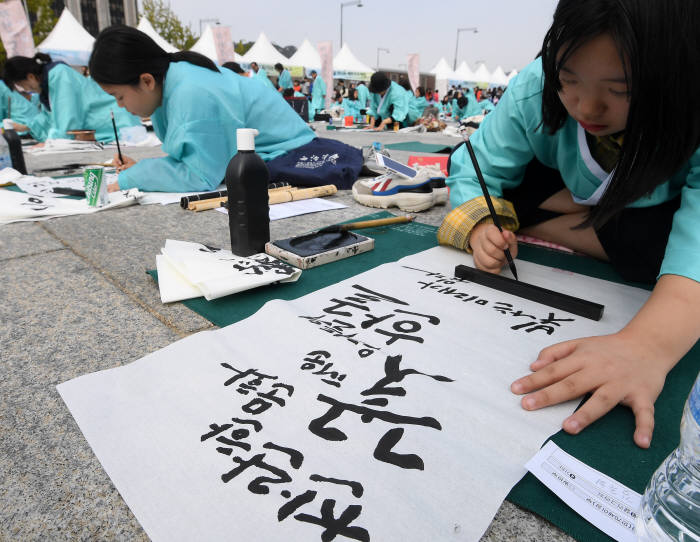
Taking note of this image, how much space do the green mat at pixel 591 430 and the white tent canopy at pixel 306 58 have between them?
1537 cm

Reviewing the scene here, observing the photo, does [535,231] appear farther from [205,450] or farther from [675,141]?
Answer: [205,450]

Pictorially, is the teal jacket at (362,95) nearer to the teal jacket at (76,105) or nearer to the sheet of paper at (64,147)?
the teal jacket at (76,105)

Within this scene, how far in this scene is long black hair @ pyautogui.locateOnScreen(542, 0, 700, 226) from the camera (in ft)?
2.00

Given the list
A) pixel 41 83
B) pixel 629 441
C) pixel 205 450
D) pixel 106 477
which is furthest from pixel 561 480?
pixel 41 83

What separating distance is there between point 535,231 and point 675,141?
65 centimetres

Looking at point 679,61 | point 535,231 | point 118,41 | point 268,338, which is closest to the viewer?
point 679,61

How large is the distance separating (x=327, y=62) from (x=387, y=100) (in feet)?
20.2

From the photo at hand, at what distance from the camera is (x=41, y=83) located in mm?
3643

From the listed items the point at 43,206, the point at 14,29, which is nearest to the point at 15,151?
the point at 43,206

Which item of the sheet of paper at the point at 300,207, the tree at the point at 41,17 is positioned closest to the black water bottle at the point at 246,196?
the sheet of paper at the point at 300,207

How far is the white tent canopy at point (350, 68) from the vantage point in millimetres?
15812

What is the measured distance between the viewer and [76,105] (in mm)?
3682

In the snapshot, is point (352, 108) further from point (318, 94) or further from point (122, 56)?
point (122, 56)

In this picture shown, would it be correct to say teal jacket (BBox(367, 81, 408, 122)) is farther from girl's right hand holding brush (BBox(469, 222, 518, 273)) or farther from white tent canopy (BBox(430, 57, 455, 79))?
white tent canopy (BBox(430, 57, 455, 79))
